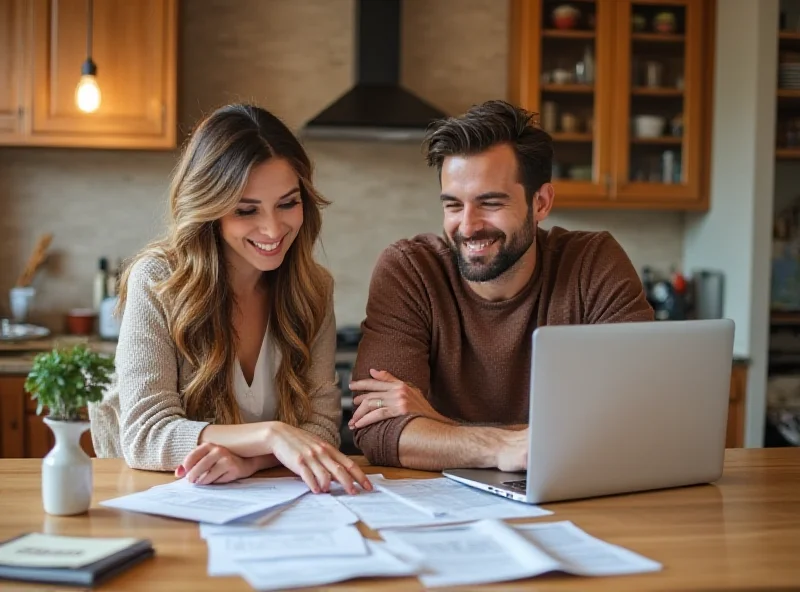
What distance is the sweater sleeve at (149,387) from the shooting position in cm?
175

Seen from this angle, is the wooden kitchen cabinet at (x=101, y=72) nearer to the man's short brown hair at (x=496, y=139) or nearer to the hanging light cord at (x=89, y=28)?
the hanging light cord at (x=89, y=28)

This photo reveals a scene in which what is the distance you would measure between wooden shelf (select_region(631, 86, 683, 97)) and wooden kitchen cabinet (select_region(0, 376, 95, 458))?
2652 millimetres

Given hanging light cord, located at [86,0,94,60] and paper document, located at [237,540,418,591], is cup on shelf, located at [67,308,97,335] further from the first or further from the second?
paper document, located at [237,540,418,591]

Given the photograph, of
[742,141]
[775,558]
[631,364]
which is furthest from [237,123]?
[742,141]

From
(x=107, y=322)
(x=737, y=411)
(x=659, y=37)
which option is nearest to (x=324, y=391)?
(x=107, y=322)

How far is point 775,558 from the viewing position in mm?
1329

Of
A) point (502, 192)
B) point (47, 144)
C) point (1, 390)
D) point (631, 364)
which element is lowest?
point (1, 390)

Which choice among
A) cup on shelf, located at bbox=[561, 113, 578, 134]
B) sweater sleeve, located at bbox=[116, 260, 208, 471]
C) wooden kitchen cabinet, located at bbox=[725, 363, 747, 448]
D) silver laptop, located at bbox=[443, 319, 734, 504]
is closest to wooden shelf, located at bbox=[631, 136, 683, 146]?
cup on shelf, located at bbox=[561, 113, 578, 134]

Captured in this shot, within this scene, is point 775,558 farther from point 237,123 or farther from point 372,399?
point 237,123

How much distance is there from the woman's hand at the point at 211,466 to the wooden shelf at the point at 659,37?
3078 mm

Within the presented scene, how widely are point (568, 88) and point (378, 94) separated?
32.5 inches

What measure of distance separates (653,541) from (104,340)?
292 centimetres

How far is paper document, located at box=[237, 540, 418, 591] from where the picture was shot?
116cm

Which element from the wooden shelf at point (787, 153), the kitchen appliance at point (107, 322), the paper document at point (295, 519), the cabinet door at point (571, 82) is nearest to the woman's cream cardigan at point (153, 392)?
the paper document at point (295, 519)
